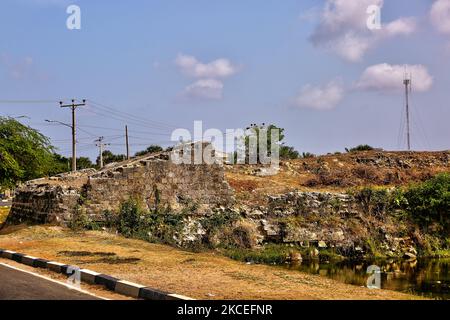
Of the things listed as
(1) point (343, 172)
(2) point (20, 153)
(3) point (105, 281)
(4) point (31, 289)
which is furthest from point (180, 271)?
(1) point (343, 172)

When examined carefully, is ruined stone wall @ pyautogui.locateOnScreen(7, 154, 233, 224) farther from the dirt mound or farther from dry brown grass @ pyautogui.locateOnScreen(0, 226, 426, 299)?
the dirt mound

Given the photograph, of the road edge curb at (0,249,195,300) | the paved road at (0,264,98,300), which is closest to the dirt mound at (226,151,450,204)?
the road edge curb at (0,249,195,300)

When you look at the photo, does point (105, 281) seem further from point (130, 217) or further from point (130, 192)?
point (130, 192)

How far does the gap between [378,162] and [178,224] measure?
1986 cm

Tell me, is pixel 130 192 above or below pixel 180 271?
above

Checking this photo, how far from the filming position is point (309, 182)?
33094mm

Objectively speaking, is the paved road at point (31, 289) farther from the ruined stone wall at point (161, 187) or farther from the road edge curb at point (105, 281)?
the ruined stone wall at point (161, 187)

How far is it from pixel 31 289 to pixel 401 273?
13.5 m

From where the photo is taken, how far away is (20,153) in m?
25.2

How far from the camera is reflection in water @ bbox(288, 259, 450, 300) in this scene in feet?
53.3

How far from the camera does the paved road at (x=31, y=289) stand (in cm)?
963

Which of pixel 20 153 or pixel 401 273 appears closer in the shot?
pixel 401 273

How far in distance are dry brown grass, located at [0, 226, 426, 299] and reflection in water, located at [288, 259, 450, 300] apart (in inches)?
164

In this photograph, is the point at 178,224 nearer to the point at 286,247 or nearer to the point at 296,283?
the point at 286,247
